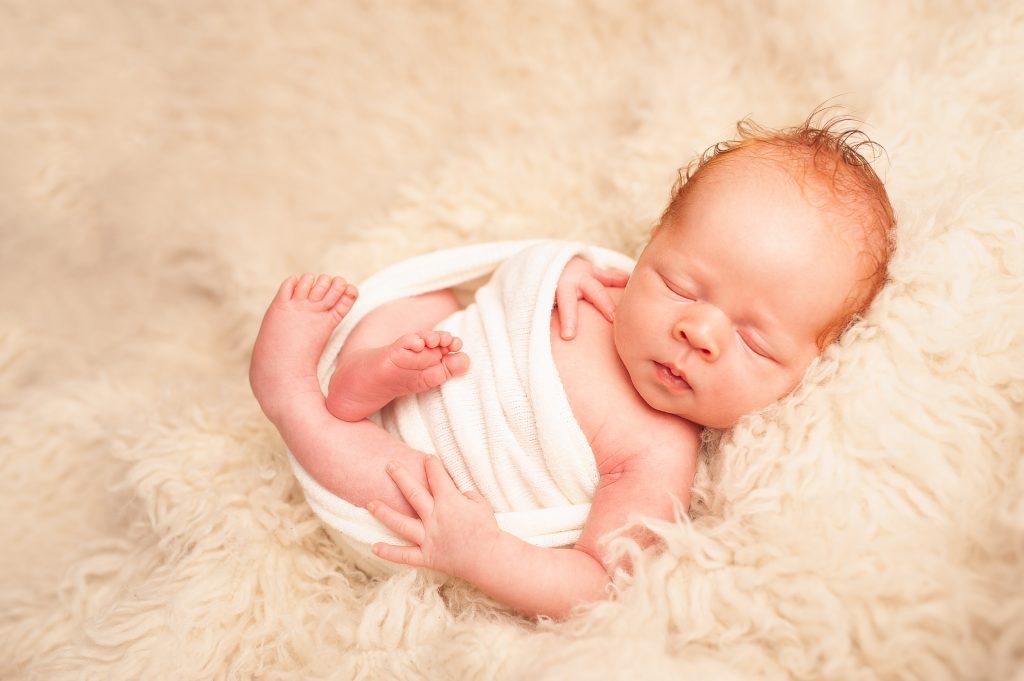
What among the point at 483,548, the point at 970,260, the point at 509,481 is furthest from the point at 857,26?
the point at 483,548

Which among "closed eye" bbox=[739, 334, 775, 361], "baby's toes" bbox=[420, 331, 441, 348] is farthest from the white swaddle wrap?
"closed eye" bbox=[739, 334, 775, 361]

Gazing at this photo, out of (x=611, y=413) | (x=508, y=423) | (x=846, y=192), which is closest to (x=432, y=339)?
(x=508, y=423)

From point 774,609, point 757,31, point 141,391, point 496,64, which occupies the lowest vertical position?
point 141,391

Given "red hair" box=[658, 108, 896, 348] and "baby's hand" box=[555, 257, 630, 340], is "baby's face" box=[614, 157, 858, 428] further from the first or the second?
"baby's hand" box=[555, 257, 630, 340]

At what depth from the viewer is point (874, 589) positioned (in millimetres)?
819

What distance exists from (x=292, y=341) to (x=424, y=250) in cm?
41

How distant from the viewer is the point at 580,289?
126cm

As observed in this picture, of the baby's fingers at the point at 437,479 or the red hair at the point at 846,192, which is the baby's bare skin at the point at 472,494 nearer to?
the baby's fingers at the point at 437,479

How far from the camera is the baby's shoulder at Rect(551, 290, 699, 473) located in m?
1.10

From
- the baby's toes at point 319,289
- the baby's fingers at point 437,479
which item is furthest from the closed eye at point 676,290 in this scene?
the baby's toes at point 319,289

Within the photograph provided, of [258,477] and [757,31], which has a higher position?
[757,31]

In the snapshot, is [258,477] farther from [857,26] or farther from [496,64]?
[857,26]

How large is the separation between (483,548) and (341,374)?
353 millimetres

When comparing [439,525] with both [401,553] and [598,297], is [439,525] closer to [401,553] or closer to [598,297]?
[401,553]
